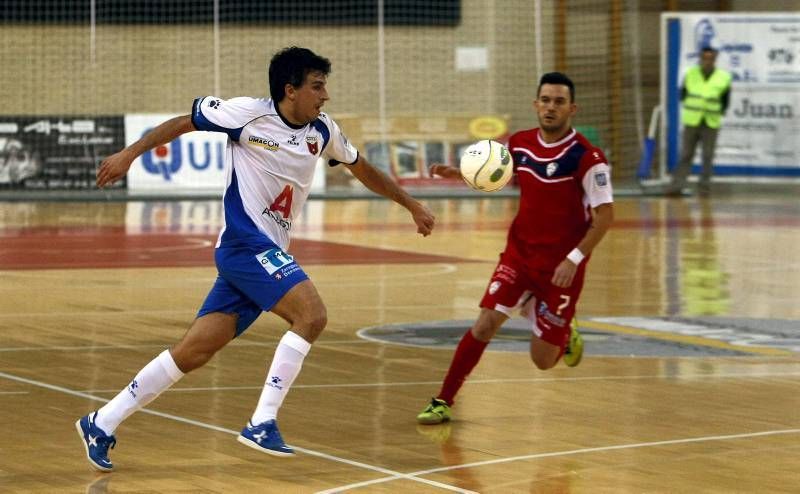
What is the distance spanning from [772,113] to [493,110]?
5.63m

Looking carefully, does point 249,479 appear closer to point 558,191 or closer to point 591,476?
point 591,476

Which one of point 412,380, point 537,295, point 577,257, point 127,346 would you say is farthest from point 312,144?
point 127,346

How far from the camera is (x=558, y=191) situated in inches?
374

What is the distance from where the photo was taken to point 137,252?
20.3 m

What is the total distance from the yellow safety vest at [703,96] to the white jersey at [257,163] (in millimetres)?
22109

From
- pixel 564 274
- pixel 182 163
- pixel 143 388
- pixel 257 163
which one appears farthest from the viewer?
pixel 182 163

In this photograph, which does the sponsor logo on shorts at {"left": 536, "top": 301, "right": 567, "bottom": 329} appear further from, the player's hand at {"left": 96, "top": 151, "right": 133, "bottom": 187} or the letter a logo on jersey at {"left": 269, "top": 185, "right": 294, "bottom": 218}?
the player's hand at {"left": 96, "top": 151, "right": 133, "bottom": 187}

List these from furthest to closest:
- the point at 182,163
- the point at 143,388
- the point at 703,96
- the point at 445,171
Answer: the point at 182,163 → the point at 703,96 → the point at 445,171 → the point at 143,388

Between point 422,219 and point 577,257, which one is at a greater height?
point 422,219

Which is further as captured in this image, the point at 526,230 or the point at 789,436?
the point at 526,230

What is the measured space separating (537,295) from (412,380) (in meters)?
1.48

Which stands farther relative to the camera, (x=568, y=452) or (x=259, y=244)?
(x=568, y=452)

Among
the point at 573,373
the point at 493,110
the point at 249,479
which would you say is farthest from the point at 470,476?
the point at 493,110

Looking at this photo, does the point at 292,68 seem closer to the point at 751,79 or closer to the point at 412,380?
the point at 412,380
